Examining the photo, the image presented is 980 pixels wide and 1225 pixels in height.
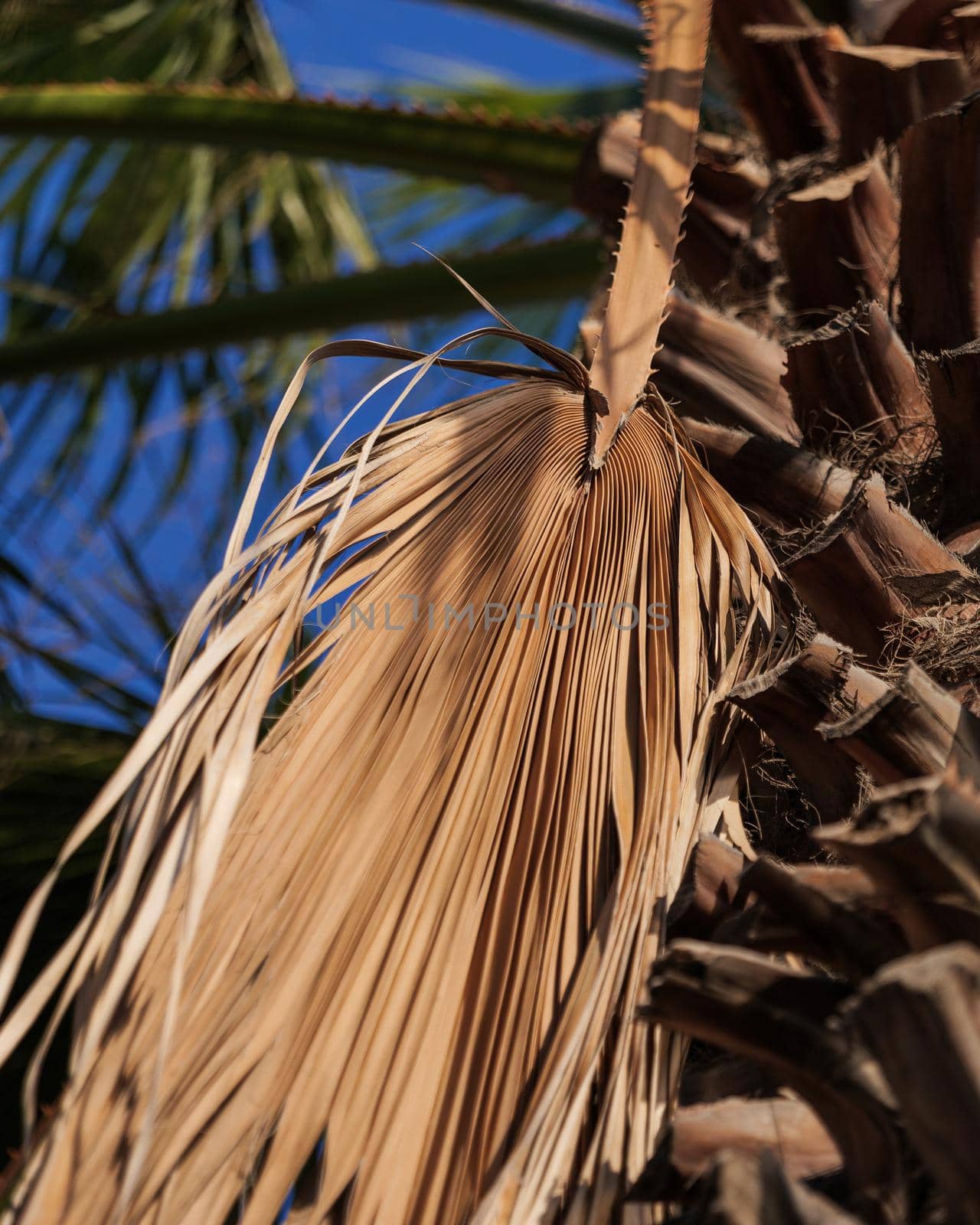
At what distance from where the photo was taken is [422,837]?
75 centimetres

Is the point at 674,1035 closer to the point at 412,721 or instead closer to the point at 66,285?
the point at 412,721

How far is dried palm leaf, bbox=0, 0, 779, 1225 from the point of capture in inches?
24.4

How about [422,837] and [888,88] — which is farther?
[888,88]

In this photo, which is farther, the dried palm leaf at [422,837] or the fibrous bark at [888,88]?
the fibrous bark at [888,88]

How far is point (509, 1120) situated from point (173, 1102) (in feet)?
0.58

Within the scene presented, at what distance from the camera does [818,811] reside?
0.81 metres

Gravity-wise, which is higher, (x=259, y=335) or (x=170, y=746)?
(x=259, y=335)

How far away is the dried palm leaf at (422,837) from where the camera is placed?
0.62m

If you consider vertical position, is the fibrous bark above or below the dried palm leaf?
above

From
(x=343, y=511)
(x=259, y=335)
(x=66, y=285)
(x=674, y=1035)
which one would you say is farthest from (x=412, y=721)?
(x=66, y=285)

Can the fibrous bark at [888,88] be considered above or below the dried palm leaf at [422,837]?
above

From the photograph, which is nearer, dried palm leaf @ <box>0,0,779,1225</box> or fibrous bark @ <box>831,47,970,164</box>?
dried palm leaf @ <box>0,0,779,1225</box>

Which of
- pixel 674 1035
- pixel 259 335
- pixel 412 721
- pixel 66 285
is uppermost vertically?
pixel 66 285

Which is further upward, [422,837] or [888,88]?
[888,88]
